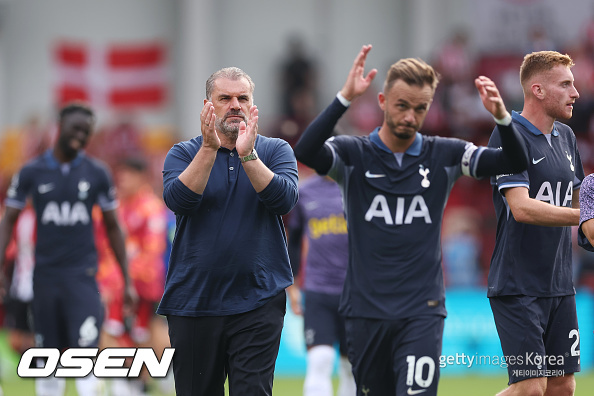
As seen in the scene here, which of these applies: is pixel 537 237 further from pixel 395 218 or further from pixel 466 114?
pixel 466 114

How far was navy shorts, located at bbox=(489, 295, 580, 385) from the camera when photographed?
6.68 metres

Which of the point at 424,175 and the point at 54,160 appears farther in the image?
the point at 54,160

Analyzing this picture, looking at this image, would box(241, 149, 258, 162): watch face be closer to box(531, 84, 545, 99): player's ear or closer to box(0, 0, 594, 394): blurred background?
box(531, 84, 545, 99): player's ear

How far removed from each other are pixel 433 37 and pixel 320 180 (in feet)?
50.8

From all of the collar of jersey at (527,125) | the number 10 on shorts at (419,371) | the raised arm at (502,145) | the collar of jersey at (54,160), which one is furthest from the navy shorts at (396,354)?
the collar of jersey at (54,160)

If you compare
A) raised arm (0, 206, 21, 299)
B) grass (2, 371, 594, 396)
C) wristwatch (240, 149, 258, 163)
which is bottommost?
grass (2, 371, 594, 396)

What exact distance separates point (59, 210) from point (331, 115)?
3.51 m

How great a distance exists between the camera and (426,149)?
23.4ft

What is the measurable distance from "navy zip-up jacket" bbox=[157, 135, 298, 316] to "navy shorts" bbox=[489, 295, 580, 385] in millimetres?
1564

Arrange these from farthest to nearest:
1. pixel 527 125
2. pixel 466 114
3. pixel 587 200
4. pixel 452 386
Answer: pixel 466 114, pixel 452 386, pixel 527 125, pixel 587 200

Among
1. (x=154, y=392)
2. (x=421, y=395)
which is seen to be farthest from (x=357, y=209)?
(x=154, y=392)

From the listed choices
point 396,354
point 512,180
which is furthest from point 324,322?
point 512,180

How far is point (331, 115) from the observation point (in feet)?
21.8

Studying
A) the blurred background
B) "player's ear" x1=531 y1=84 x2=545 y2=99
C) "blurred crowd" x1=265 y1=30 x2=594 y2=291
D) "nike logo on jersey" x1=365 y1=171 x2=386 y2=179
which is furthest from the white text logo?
the blurred background
